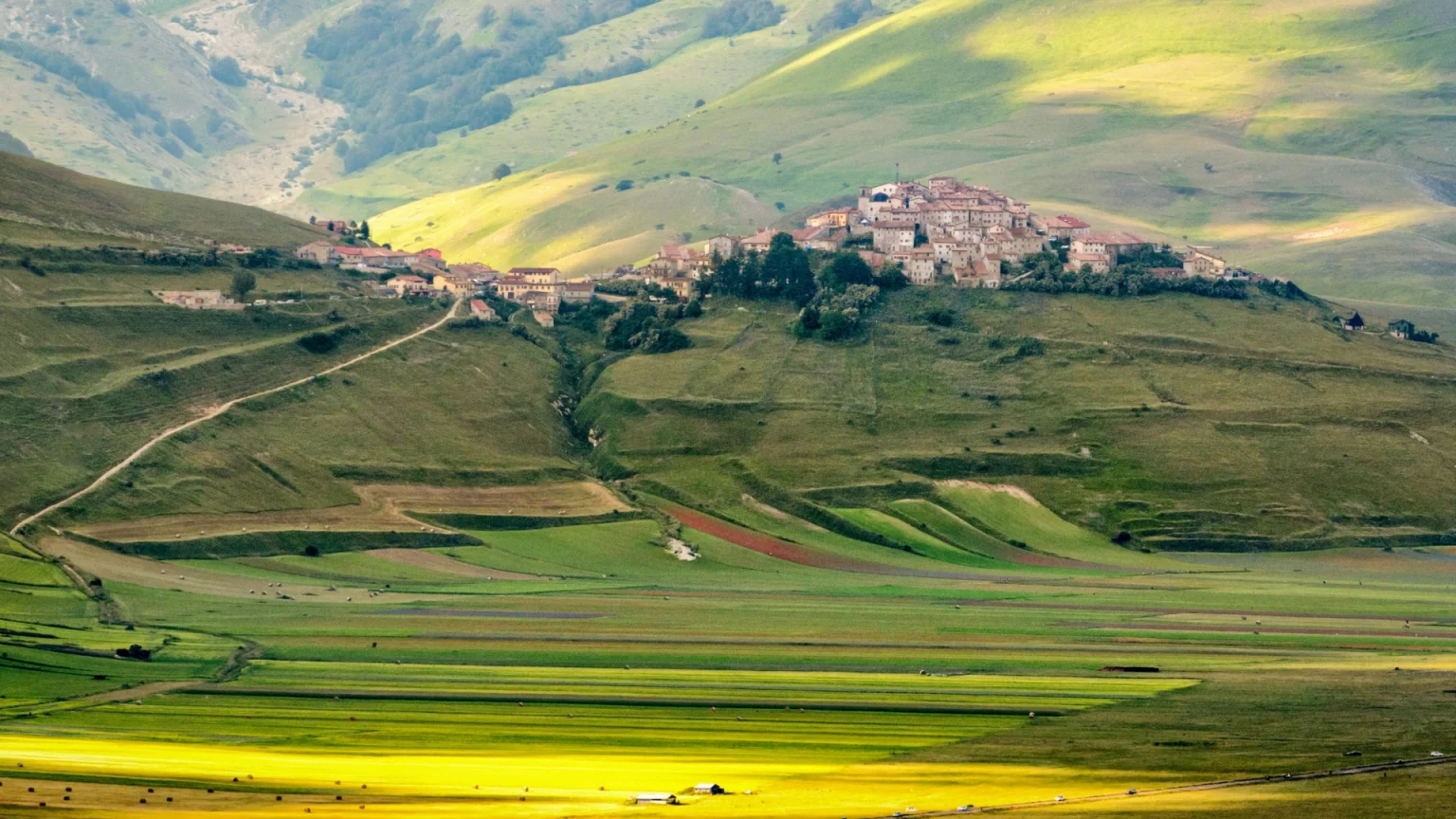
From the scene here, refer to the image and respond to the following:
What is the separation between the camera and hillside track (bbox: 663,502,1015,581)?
141250 millimetres

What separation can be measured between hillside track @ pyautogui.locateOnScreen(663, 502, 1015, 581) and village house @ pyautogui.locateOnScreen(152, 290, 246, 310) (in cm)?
5061

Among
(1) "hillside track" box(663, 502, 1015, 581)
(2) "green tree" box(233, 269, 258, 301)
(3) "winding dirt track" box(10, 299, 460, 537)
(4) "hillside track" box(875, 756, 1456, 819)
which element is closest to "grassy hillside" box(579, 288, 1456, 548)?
(1) "hillside track" box(663, 502, 1015, 581)

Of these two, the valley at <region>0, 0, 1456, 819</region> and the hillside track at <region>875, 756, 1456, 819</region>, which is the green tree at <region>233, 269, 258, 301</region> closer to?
the valley at <region>0, 0, 1456, 819</region>

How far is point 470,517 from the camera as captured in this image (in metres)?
147

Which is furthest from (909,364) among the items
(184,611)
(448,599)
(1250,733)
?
(1250,733)

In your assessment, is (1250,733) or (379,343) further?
(379,343)

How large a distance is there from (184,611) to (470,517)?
3613cm

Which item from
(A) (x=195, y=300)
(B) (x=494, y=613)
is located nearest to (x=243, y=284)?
(A) (x=195, y=300)

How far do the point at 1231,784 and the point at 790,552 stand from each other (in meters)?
74.3

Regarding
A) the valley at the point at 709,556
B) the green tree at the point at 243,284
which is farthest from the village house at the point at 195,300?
the green tree at the point at 243,284

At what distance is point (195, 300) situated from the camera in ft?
580

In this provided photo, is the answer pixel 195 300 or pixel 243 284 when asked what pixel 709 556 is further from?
pixel 243 284

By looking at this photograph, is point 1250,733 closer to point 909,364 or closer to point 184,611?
point 184,611

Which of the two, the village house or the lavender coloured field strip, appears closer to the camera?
the lavender coloured field strip
